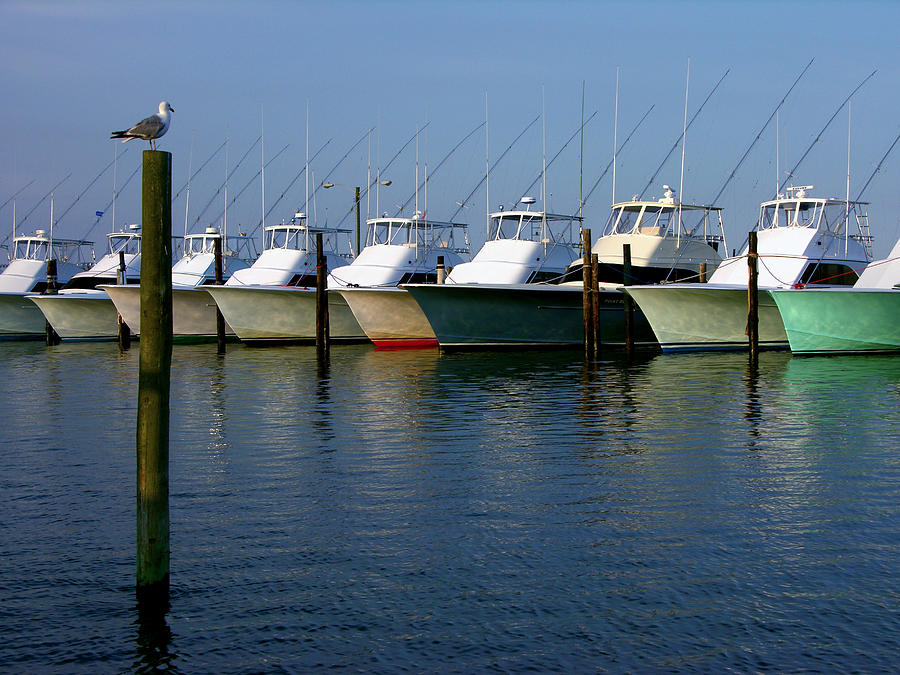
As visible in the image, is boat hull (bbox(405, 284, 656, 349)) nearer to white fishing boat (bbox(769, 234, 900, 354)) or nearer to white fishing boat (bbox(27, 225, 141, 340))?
white fishing boat (bbox(769, 234, 900, 354))

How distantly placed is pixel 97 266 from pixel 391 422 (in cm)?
3319

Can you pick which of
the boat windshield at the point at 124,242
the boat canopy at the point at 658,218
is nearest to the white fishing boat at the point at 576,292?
the boat canopy at the point at 658,218

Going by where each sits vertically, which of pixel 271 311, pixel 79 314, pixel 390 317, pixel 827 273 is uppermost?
pixel 827 273

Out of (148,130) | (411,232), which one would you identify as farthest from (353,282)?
(148,130)

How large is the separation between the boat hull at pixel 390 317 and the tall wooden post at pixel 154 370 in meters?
23.6

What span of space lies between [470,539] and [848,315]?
18981 millimetres

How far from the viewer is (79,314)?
38188 mm

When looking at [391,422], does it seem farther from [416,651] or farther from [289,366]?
[289,366]

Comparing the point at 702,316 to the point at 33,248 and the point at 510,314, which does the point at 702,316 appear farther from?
the point at 33,248

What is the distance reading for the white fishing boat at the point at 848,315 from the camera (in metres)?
23.7

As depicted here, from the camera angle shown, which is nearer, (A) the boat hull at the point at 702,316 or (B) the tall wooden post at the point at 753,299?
(B) the tall wooden post at the point at 753,299

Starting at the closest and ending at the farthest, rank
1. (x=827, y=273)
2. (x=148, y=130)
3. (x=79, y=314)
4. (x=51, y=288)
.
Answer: (x=148, y=130) < (x=827, y=273) < (x=79, y=314) < (x=51, y=288)

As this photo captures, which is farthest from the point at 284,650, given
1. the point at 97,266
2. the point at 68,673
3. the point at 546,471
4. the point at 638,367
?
the point at 97,266

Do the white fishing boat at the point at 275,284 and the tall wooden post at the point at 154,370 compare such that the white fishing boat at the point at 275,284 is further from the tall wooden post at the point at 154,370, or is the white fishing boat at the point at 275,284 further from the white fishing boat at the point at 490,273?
the tall wooden post at the point at 154,370
